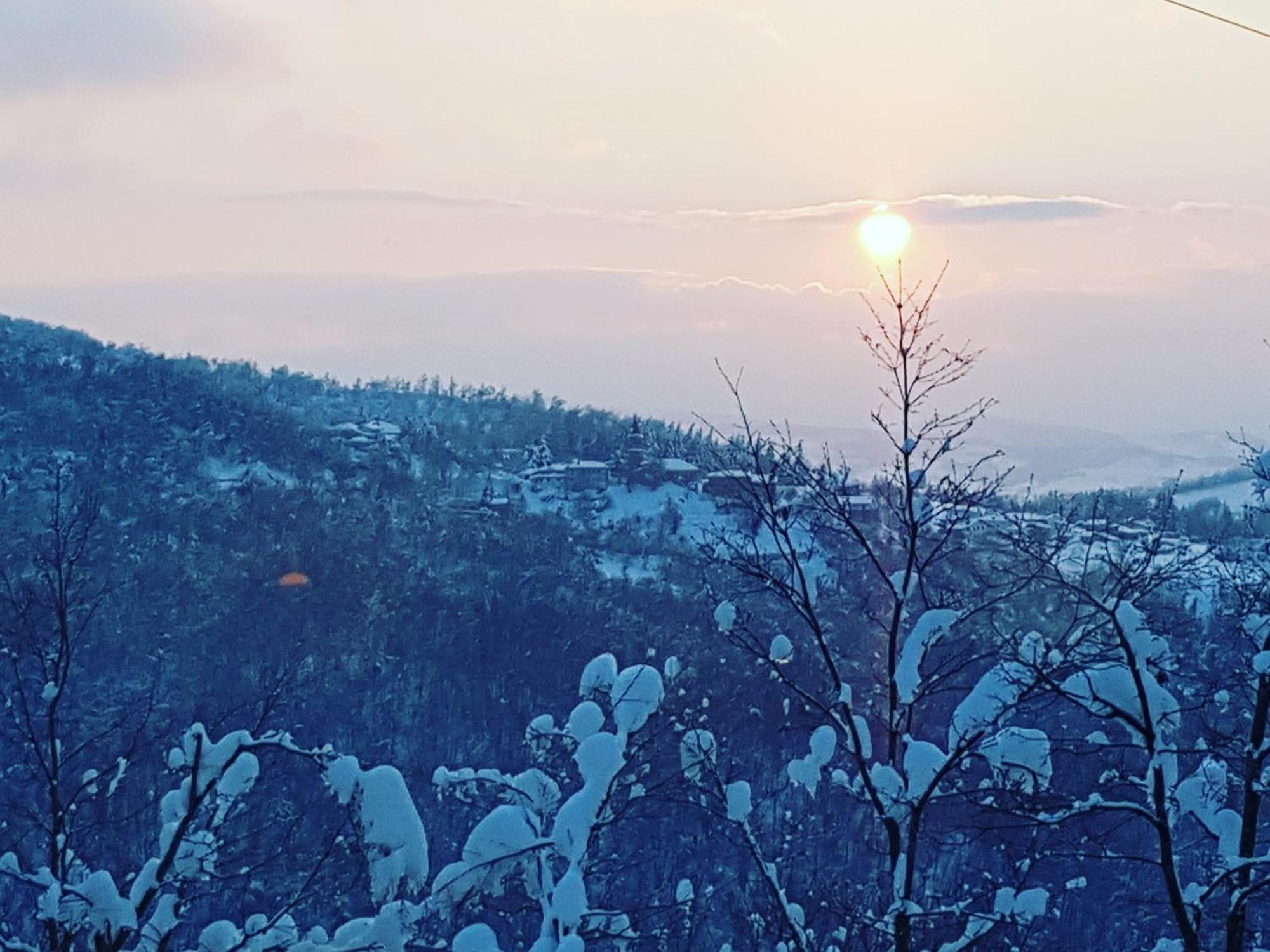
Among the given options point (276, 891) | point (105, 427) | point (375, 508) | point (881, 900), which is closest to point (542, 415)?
point (375, 508)

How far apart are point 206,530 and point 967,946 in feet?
407

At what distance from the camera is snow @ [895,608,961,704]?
6340 mm

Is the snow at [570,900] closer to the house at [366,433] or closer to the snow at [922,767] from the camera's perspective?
the snow at [922,767]

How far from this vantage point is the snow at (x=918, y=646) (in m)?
6.34

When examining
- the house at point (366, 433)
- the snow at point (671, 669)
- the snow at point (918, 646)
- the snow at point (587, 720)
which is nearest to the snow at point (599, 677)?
the snow at point (587, 720)

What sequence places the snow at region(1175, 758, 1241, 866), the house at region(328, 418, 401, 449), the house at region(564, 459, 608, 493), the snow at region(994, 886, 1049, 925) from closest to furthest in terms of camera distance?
1. the snow at region(994, 886, 1049, 925)
2. the snow at region(1175, 758, 1241, 866)
3. the house at region(564, 459, 608, 493)
4. the house at region(328, 418, 401, 449)

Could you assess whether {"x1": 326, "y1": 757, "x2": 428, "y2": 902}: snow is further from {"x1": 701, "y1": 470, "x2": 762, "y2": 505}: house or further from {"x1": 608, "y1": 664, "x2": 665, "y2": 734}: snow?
{"x1": 701, "y1": 470, "x2": 762, "y2": 505}: house

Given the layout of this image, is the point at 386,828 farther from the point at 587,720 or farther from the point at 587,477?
the point at 587,477

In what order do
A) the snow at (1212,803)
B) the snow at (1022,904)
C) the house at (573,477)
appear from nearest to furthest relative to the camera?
the snow at (1022,904) < the snow at (1212,803) < the house at (573,477)

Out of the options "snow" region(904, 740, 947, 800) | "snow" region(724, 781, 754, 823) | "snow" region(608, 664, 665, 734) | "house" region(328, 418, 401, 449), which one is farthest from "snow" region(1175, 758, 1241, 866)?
"house" region(328, 418, 401, 449)

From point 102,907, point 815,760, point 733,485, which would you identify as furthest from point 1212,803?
point 102,907

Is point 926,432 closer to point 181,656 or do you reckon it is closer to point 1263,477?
point 1263,477

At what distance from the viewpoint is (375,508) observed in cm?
12912

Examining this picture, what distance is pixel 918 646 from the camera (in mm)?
6418
